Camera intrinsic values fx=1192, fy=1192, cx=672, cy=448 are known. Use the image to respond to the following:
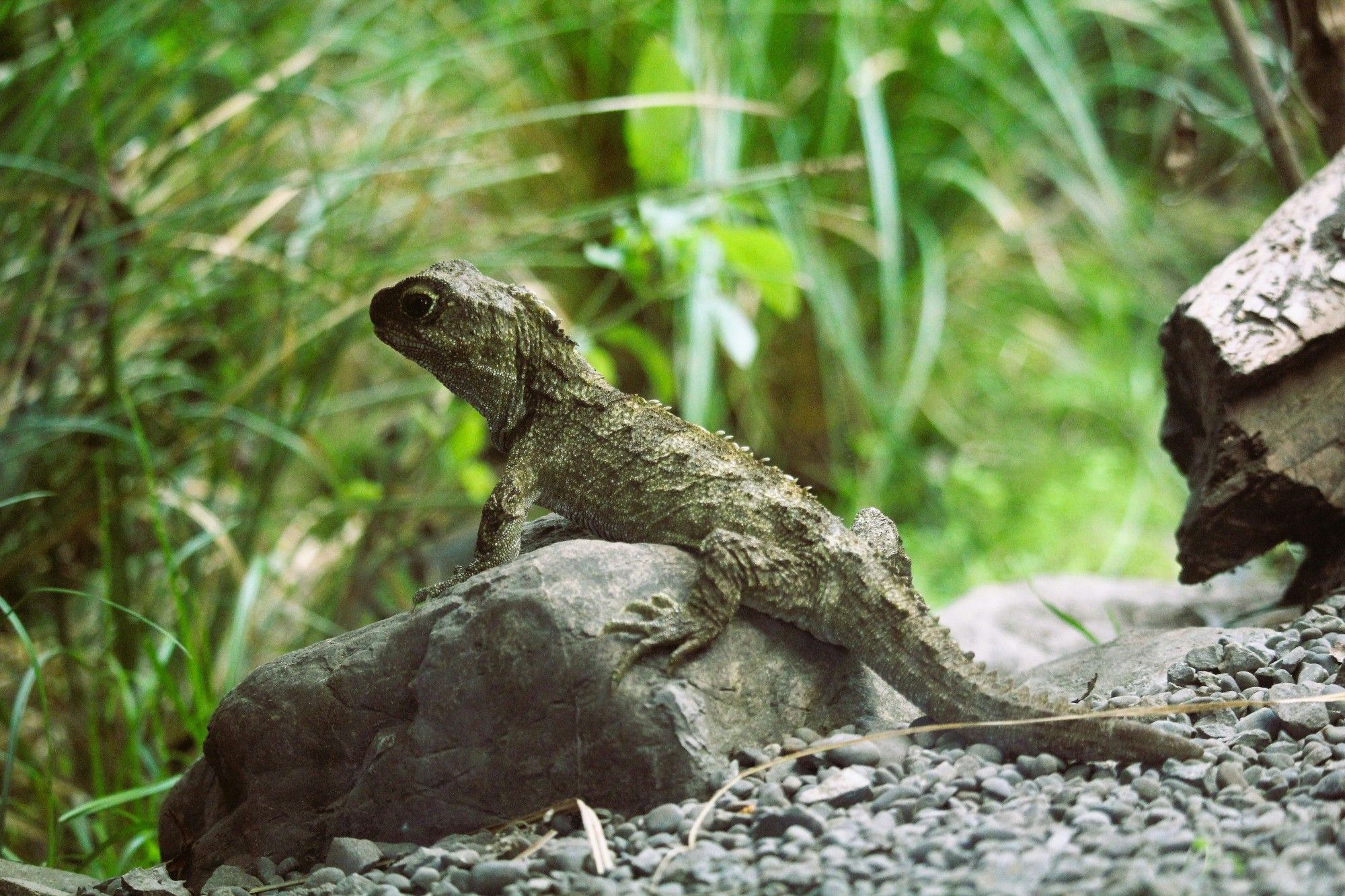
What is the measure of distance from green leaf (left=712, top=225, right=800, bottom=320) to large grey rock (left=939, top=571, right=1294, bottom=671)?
1737 mm

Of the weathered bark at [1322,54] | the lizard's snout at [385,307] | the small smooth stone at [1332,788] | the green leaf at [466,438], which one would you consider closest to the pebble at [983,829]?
the small smooth stone at [1332,788]

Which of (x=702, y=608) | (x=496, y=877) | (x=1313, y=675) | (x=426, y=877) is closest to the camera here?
(x=496, y=877)

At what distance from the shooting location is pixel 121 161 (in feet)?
20.6

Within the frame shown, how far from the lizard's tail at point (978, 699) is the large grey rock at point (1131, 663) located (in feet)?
1.27

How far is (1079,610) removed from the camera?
18.7 ft

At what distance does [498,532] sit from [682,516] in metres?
0.57

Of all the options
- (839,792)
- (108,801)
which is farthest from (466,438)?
(839,792)

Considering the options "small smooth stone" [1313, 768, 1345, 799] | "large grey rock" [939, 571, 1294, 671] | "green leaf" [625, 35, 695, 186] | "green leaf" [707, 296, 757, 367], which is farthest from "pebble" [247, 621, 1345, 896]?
"green leaf" [625, 35, 695, 186]

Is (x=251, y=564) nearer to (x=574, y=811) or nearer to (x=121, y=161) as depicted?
(x=121, y=161)

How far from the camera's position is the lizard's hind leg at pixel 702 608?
3.02 m

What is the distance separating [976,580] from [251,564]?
430cm

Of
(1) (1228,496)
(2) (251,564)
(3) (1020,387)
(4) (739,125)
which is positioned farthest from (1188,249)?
(2) (251,564)

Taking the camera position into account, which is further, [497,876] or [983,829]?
[497,876]

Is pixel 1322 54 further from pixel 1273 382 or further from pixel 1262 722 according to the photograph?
pixel 1262 722
